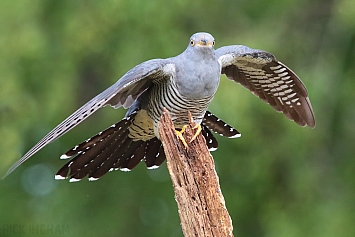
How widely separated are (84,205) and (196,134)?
405cm

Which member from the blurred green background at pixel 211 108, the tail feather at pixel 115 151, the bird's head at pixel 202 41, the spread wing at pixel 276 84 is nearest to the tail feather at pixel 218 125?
the tail feather at pixel 115 151

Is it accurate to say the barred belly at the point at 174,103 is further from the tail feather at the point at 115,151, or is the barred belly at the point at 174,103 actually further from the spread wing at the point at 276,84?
the spread wing at the point at 276,84

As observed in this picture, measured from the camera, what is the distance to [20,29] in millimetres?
6398

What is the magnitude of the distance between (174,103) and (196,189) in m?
0.77

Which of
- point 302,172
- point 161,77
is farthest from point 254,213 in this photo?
point 161,77

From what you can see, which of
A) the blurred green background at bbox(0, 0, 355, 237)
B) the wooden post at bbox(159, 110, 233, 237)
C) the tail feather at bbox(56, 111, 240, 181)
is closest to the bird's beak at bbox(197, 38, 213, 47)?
the wooden post at bbox(159, 110, 233, 237)

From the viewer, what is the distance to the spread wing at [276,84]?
476 centimetres

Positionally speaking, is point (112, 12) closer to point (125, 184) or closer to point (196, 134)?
point (125, 184)

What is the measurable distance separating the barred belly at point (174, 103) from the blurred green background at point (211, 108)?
1704 millimetres

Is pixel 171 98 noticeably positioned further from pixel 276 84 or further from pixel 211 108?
pixel 211 108

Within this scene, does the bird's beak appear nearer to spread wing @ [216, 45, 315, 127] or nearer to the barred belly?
the barred belly

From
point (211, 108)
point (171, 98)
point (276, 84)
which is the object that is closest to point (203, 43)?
point (171, 98)

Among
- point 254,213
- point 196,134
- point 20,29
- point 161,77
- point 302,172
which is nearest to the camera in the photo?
point 196,134

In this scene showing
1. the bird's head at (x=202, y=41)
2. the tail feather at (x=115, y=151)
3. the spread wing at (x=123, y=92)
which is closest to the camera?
the spread wing at (x=123, y=92)
